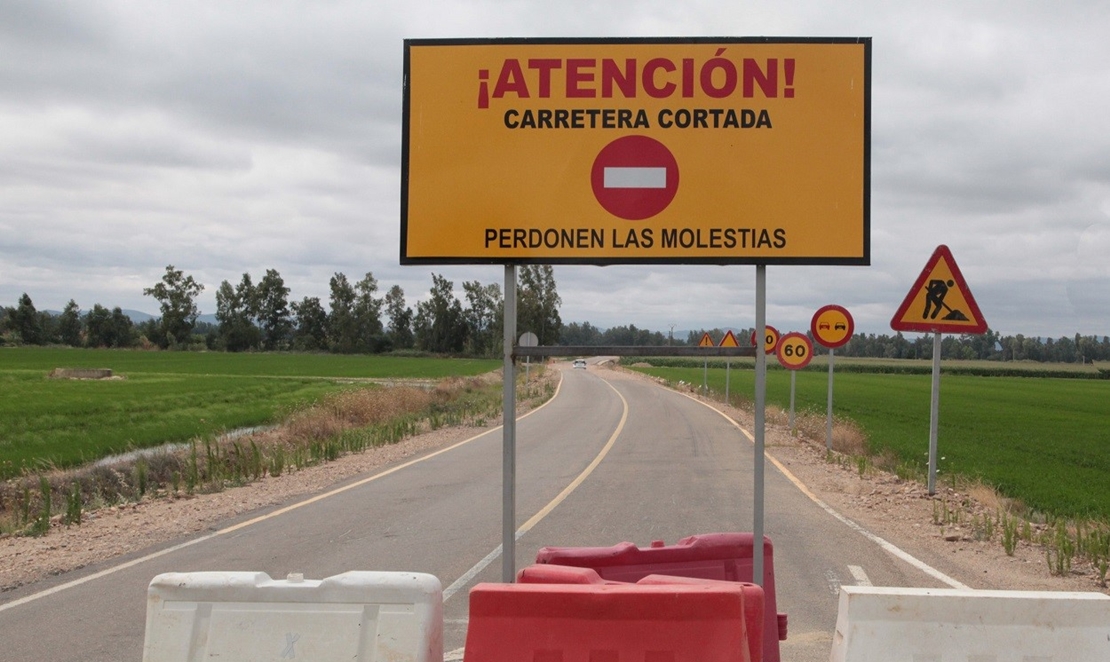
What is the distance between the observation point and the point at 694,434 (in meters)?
23.9

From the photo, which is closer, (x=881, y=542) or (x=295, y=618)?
(x=295, y=618)

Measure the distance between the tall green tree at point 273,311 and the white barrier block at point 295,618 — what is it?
155 meters

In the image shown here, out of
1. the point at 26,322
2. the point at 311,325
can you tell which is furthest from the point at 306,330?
the point at 26,322

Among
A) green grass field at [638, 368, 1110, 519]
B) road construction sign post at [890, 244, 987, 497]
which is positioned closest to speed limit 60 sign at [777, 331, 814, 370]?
green grass field at [638, 368, 1110, 519]

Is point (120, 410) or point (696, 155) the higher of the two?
point (696, 155)

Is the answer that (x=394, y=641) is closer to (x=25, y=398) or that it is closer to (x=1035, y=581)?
(x=1035, y=581)

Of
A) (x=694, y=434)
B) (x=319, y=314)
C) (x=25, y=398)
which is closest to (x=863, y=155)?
(x=694, y=434)

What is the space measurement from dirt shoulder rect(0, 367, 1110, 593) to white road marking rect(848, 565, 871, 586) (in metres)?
0.80

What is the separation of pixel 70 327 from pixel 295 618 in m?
155

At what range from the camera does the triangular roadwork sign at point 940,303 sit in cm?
1210

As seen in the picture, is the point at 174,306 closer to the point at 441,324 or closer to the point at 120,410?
the point at 441,324

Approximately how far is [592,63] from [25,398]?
41.4 meters

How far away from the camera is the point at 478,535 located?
1038 centimetres

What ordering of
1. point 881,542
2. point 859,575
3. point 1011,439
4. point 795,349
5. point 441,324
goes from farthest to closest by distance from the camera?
point 441,324 → point 1011,439 → point 795,349 → point 881,542 → point 859,575
